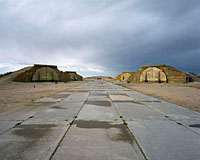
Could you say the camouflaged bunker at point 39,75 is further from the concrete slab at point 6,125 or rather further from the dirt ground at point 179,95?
the concrete slab at point 6,125

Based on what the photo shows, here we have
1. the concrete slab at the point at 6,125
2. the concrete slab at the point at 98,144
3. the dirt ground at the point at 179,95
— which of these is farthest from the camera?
the dirt ground at the point at 179,95

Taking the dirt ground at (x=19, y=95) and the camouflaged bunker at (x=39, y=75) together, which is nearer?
the dirt ground at (x=19, y=95)

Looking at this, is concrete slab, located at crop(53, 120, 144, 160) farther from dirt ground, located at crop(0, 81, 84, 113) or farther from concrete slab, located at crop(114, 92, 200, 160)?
dirt ground, located at crop(0, 81, 84, 113)

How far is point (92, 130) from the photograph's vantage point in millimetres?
2475

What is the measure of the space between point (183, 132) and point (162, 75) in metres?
33.9

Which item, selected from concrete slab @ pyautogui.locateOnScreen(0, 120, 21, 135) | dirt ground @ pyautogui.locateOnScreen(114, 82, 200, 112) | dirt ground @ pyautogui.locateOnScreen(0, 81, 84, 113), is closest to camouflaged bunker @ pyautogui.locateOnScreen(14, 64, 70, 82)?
dirt ground @ pyautogui.locateOnScreen(0, 81, 84, 113)

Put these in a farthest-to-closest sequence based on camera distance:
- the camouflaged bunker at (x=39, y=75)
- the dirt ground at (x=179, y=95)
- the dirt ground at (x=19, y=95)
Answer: the camouflaged bunker at (x=39, y=75) → the dirt ground at (x=179, y=95) → the dirt ground at (x=19, y=95)

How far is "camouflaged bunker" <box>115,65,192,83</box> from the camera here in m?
29.1

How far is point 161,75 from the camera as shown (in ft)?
104

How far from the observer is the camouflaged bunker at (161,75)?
95.3 feet

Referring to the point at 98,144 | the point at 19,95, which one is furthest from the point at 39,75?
the point at 98,144

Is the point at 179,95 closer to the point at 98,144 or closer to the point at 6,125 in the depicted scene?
the point at 98,144

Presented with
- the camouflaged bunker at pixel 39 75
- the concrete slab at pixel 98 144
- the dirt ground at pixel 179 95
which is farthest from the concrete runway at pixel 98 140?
the camouflaged bunker at pixel 39 75

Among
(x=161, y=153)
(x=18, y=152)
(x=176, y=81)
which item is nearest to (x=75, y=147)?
(x=18, y=152)
